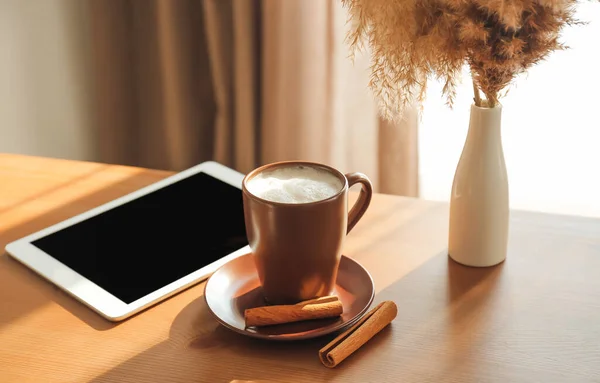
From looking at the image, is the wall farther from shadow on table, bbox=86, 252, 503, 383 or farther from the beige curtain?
shadow on table, bbox=86, 252, 503, 383

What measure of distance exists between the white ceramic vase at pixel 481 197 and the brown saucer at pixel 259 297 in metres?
0.14

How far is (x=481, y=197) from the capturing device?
879mm

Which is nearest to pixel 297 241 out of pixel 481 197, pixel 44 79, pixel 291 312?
pixel 291 312

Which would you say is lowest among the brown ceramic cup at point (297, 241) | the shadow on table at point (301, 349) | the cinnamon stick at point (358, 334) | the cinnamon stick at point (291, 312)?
the shadow on table at point (301, 349)

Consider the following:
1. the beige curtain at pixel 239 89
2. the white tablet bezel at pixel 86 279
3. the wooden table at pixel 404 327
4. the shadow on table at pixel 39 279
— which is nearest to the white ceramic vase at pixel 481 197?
the wooden table at pixel 404 327

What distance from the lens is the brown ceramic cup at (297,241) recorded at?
0.76m

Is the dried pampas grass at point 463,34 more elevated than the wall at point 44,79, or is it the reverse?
the dried pampas grass at point 463,34

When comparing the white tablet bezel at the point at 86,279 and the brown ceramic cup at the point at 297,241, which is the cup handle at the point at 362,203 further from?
the white tablet bezel at the point at 86,279

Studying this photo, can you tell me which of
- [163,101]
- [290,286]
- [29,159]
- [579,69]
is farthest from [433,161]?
[290,286]

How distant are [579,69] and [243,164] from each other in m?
0.88

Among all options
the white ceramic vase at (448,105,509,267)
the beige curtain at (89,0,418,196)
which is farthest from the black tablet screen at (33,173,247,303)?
the beige curtain at (89,0,418,196)

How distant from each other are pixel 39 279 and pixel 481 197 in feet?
1.85

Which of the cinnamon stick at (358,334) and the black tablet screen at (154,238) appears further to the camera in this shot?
the black tablet screen at (154,238)

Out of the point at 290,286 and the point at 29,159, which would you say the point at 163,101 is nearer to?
the point at 29,159
